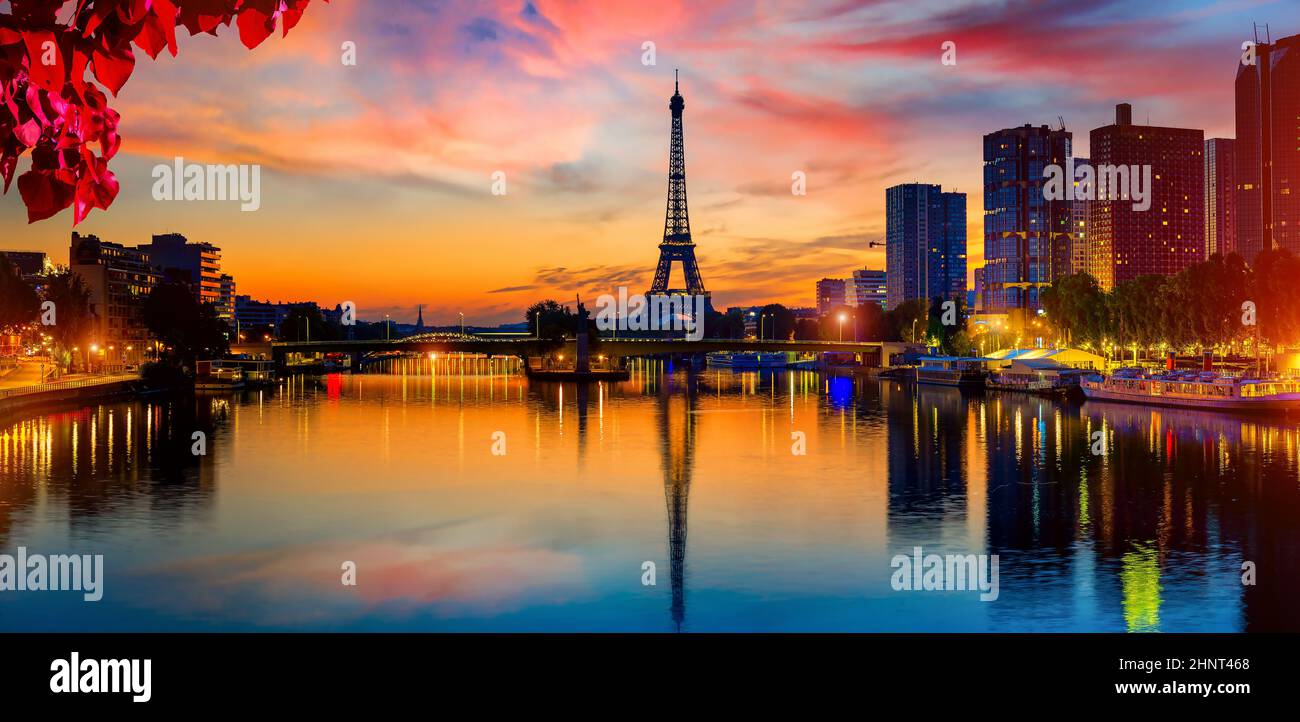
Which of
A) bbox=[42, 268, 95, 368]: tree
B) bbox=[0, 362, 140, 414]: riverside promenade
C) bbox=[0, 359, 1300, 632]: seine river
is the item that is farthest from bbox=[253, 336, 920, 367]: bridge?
bbox=[0, 359, 1300, 632]: seine river

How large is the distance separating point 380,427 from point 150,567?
47710 millimetres

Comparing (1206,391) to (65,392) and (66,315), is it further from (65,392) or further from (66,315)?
(66,315)

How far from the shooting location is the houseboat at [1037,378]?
103119mm

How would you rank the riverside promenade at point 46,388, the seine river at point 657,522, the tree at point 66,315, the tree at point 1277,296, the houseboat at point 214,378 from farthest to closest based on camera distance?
the houseboat at point 214,378 → the tree at point 66,315 → the tree at point 1277,296 → the riverside promenade at point 46,388 → the seine river at point 657,522

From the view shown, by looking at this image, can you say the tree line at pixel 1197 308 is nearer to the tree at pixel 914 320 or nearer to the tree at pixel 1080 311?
the tree at pixel 1080 311

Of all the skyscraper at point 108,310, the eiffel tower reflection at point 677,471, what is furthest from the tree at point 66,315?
the eiffel tower reflection at point 677,471

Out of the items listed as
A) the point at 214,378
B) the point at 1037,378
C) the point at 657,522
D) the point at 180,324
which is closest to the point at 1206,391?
the point at 1037,378

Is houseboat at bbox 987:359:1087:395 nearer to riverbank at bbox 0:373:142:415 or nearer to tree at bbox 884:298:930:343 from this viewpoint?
tree at bbox 884:298:930:343

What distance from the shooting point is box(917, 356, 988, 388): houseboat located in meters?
118

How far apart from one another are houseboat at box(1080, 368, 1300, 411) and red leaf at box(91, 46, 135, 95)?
3389 inches

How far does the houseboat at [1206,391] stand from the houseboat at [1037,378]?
5.03 metres

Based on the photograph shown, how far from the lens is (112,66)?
4.88 metres

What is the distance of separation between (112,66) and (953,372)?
135119 millimetres
